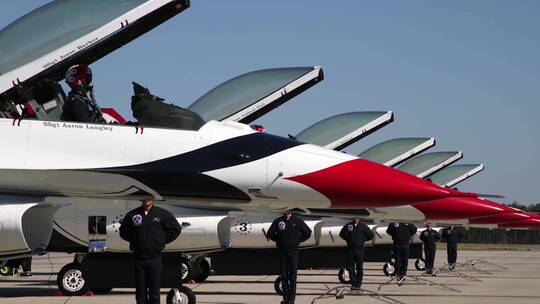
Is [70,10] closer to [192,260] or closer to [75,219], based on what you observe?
[75,219]

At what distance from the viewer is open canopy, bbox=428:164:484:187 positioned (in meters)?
29.7

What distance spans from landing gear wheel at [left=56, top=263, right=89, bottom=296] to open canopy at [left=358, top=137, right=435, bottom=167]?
891cm

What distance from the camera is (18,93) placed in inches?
391

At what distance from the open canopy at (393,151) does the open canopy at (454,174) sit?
6208mm

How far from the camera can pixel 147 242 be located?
391 inches

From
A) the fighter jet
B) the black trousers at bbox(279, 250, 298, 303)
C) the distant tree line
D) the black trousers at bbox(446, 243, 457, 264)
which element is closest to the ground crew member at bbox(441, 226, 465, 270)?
the black trousers at bbox(446, 243, 457, 264)

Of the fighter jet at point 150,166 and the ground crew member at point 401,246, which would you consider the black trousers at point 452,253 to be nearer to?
the ground crew member at point 401,246

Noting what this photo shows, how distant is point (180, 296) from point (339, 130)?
694 cm

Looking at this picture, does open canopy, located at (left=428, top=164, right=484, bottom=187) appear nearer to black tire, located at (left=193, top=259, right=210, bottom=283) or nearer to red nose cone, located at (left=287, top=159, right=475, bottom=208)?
black tire, located at (left=193, top=259, right=210, bottom=283)

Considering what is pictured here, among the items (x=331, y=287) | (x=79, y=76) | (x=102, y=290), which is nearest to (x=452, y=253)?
(x=331, y=287)

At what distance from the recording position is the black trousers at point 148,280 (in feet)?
32.7

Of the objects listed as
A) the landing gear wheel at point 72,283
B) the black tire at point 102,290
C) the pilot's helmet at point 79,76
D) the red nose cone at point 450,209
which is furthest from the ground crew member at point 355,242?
the pilot's helmet at point 79,76

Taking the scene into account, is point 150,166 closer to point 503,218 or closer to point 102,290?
point 102,290

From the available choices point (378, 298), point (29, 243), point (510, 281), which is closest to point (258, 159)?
point (29, 243)
